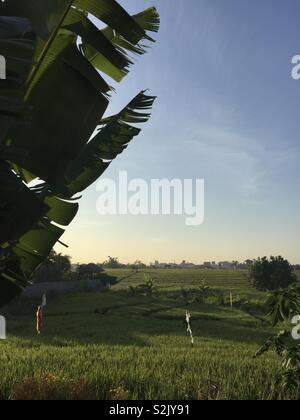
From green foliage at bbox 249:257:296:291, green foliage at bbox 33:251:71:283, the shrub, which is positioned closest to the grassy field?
A: the shrub

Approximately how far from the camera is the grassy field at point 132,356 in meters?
5.73

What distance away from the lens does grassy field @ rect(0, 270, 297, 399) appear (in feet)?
18.8

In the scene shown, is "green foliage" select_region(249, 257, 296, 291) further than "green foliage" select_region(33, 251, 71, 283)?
Yes

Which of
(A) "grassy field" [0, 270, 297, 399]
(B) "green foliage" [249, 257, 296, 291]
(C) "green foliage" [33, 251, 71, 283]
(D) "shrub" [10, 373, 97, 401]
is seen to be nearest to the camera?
(D) "shrub" [10, 373, 97, 401]

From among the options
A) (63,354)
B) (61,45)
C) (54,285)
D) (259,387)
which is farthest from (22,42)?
(54,285)

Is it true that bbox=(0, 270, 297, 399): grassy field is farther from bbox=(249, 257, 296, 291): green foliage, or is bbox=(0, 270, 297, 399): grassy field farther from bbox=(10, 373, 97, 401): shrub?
bbox=(249, 257, 296, 291): green foliage

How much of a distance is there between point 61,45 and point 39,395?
3779 millimetres

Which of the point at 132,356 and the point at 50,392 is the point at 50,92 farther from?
the point at 132,356

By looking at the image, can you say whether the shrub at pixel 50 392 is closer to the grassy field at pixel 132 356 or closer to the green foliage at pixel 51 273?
the grassy field at pixel 132 356

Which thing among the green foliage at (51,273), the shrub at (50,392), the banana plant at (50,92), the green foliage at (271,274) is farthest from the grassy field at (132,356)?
the green foliage at (271,274)

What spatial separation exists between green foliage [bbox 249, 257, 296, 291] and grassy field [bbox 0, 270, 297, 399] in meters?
18.7

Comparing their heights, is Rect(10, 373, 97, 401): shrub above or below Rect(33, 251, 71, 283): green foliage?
below
